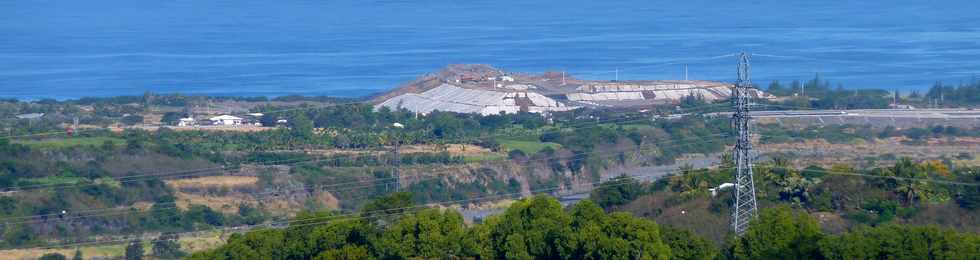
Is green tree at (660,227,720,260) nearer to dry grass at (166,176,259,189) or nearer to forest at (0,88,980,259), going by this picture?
forest at (0,88,980,259)

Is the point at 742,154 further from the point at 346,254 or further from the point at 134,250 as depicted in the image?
the point at 134,250

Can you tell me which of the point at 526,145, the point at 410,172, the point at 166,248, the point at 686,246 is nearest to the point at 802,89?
the point at 526,145

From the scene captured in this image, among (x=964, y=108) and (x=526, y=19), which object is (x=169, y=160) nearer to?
(x=964, y=108)

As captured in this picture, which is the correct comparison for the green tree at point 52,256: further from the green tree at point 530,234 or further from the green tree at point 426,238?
the green tree at point 530,234

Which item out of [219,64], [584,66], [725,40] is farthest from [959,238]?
[725,40]

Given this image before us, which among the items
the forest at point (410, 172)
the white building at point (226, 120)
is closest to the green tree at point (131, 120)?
the forest at point (410, 172)

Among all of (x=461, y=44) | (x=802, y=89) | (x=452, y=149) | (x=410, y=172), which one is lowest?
(x=410, y=172)

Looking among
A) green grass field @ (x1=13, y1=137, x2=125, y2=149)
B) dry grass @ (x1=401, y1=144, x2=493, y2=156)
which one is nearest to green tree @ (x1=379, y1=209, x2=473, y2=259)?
dry grass @ (x1=401, y1=144, x2=493, y2=156)
